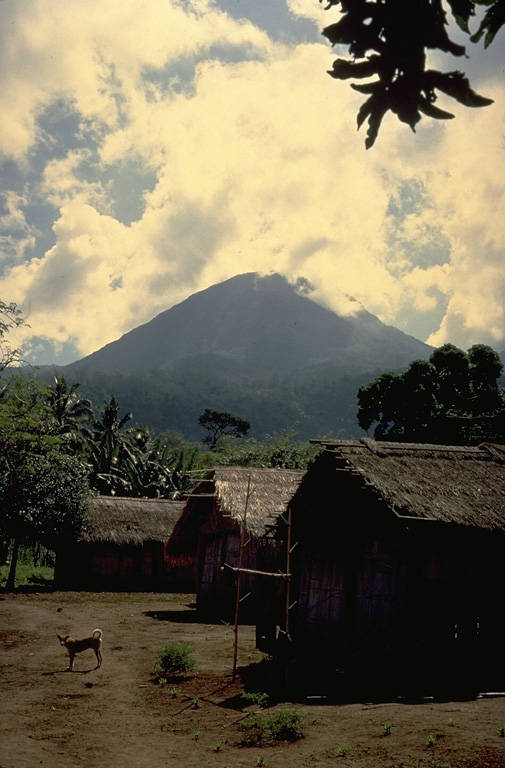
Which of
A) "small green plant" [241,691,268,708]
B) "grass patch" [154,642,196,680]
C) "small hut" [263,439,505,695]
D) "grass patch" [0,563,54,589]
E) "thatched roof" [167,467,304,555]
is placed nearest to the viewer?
"small green plant" [241,691,268,708]

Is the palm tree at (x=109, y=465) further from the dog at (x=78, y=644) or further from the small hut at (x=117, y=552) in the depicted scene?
the dog at (x=78, y=644)

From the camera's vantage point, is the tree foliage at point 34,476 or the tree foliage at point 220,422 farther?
the tree foliage at point 220,422

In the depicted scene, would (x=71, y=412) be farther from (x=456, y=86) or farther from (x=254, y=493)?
(x=456, y=86)

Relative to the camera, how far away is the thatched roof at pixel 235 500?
18.5 metres

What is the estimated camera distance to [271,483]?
20.6 metres

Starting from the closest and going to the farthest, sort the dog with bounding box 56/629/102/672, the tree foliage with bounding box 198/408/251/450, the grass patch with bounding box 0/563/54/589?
1. the dog with bounding box 56/629/102/672
2. the grass patch with bounding box 0/563/54/589
3. the tree foliage with bounding box 198/408/251/450

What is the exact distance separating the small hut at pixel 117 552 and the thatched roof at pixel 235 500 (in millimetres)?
5354

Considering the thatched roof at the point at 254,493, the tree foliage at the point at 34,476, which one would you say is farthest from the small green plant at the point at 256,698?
the tree foliage at the point at 34,476

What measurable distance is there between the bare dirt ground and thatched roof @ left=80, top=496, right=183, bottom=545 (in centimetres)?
1406

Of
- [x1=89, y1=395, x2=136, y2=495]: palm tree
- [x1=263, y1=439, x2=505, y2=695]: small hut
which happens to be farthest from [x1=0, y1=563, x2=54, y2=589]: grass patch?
[x1=263, y1=439, x2=505, y2=695]: small hut

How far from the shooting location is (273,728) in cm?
777

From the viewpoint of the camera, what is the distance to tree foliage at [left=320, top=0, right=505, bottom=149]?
10.3 feet

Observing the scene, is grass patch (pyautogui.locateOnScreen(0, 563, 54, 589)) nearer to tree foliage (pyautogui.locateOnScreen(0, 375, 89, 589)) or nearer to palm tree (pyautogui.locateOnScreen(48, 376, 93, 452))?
tree foliage (pyautogui.locateOnScreen(0, 375, 89, 589))

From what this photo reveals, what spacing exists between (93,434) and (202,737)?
36964 mm
